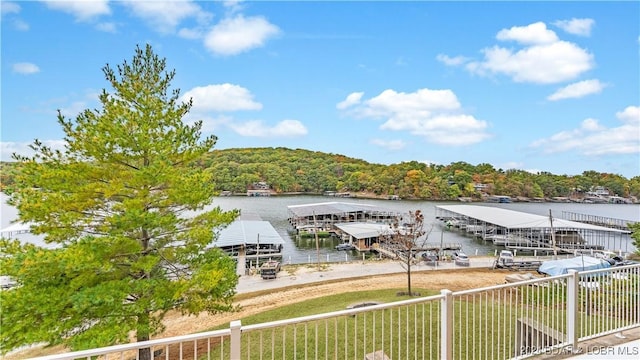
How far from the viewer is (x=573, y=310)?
304 centimetres

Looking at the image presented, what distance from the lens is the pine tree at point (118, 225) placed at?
16.9 ft

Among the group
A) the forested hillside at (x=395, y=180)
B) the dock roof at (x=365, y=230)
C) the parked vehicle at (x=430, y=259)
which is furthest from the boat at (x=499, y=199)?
the parked vehicle at (x=430, y=259)

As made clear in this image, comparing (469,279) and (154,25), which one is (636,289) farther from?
(154,25)

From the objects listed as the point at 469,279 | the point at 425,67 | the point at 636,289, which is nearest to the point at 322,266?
the point at 469,279

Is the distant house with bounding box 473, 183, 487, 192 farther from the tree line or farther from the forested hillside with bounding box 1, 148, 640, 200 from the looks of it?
the tree line

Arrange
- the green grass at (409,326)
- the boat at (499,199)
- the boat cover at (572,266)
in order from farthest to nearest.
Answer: the boat at (499,199)
the boat cover at (572,266)
the green grass at (409,326)

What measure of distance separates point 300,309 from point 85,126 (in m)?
6.61

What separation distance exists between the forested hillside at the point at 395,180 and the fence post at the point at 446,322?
53.6 meters

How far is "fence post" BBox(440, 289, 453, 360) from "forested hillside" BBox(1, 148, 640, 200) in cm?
5363

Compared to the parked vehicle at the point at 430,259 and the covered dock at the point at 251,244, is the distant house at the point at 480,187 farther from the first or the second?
the covered dock at the point at 251,244

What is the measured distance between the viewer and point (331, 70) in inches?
1016

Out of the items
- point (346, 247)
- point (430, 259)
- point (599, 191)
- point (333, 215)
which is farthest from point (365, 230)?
point (599, 191)

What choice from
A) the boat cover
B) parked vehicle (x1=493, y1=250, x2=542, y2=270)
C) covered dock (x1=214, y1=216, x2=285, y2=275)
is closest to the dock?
parked vehicle (x1=493, y1=250, x2=542, y2=270)

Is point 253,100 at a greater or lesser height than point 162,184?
greater
